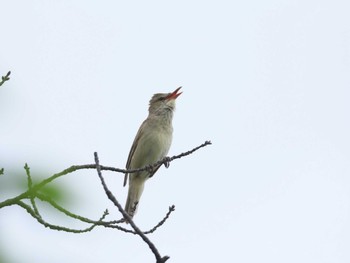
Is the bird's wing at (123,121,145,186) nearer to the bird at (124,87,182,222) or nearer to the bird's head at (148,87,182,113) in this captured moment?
the bird at (124,87,182,222)

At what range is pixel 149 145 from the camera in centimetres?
809

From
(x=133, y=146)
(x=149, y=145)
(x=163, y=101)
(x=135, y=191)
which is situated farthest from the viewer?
(x=163, y=101)

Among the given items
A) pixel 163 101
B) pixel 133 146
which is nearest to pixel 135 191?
pixel 133 146

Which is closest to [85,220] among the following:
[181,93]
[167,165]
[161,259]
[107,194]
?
[161,259]

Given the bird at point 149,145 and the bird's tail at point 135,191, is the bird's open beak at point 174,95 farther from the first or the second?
the bird's tail at point 135,191

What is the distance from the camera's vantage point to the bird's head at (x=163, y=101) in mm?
8633

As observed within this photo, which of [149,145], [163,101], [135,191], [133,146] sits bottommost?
[135,191]

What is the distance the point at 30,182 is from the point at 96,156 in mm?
1061

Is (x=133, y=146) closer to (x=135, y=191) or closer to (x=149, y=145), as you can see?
(x=149, y=145)

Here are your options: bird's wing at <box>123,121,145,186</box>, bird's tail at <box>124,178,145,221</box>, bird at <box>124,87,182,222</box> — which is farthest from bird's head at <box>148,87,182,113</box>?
bird's tail at <box>124,178,145,221</box>

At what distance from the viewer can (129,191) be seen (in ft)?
27.5

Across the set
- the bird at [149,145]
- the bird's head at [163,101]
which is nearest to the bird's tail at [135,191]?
the bird at [149,145]

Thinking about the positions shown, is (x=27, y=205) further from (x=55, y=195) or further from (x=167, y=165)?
(x=167, y=165)

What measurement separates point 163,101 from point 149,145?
1021 mm
